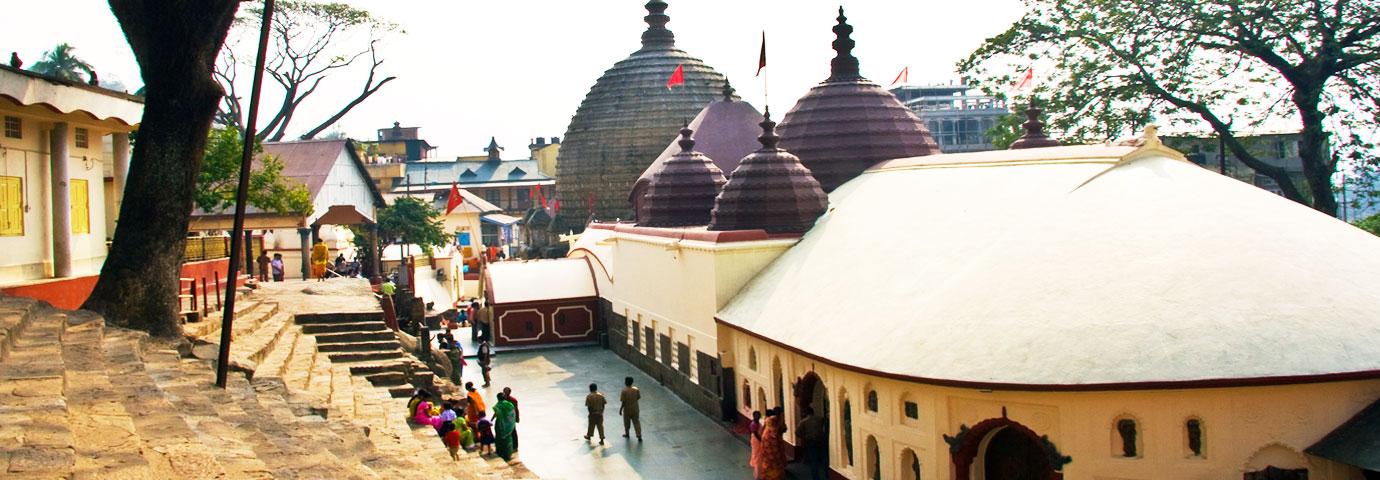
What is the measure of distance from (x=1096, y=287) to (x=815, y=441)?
4.21m

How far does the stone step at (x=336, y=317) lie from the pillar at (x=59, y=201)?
17.0 ft

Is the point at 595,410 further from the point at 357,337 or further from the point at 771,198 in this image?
the point at 771,198

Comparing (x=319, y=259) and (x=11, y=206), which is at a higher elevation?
(x=11, y=206)

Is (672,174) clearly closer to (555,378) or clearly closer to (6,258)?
(555,378)

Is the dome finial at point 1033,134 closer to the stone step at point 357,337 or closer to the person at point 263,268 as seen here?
the stone step at point 357,337

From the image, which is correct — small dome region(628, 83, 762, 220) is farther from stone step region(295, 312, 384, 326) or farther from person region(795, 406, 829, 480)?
person region(795, 406, 829, 480)

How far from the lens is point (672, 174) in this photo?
2894 cm

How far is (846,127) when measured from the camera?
2633 centimetres

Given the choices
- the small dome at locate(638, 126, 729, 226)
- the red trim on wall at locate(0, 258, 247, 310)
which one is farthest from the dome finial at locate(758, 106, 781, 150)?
the red trim on wall at locate(0, 258, 247, 310)

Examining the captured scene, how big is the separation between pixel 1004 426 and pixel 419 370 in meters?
9.68

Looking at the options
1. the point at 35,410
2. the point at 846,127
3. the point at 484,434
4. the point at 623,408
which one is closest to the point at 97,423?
the point at 35,410

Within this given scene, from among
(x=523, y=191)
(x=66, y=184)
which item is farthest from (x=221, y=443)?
(x=523, y=191)

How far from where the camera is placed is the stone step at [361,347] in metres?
18.6

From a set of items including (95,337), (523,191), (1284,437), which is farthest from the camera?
(523,191)
